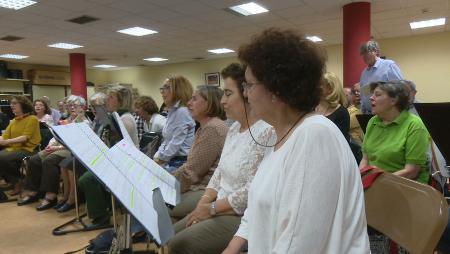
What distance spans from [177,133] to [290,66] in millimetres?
2151

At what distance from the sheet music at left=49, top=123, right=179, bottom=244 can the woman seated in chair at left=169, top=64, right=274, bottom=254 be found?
18 cm

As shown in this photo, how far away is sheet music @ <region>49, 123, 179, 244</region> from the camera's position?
1089 millimetres

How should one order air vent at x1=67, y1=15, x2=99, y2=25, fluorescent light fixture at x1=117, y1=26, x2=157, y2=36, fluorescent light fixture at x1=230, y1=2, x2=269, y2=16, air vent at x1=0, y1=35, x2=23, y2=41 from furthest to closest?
air vent at x1=0, y1=35, x2=23, y2=41
fluorescent light fixture at x1=117, y1=26, x2=157, y2=36
air vent at x1=67, y1=15, x2=99, y2=25
fluorescent light fixture at x1=230, y1=2, x2=269, y2=16

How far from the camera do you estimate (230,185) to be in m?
1.69

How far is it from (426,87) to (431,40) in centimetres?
117

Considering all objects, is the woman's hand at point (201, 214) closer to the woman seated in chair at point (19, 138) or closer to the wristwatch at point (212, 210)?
the wristwatch at point (212, 210)

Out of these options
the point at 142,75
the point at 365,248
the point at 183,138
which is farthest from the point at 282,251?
the point at 142,75

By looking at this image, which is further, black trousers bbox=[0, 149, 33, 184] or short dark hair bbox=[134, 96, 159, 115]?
black trousers bbox=[0, 149, 33, 184]

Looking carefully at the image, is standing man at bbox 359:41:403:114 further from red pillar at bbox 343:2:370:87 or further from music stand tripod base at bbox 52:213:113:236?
music stand tripod base at bbox 52:213:113:236

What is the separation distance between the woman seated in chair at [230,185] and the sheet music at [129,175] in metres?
0.18

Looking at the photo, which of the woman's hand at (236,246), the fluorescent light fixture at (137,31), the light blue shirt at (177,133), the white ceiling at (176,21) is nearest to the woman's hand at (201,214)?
the woman's hand at (236,246)

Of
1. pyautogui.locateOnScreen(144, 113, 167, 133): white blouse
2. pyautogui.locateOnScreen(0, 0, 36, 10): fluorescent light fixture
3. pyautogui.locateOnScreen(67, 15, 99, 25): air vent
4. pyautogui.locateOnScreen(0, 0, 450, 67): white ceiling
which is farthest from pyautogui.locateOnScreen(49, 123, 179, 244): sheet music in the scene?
pyautogui.locateOnScreen(67, 15, 99, 25): air vent

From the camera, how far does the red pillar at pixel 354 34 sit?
19.6ft

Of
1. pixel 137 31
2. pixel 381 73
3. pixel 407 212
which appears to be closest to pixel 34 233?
pixel 407 212
